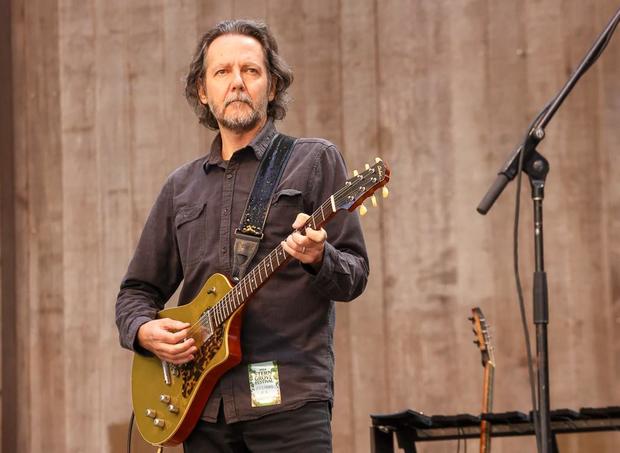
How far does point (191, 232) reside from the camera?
280 centimetres

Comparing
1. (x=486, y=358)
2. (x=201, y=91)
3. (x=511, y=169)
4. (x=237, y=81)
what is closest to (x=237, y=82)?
(x=237, y=81)

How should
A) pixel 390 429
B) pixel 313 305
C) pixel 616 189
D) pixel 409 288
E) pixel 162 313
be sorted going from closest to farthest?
pixel 313 305 → pixel 162 313 → pixel 390 429 → pixel 616 189 → pixel 409 288

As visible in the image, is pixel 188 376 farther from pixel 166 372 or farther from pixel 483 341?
pixel 483 341

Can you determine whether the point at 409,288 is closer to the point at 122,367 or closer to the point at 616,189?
the point at 616,189

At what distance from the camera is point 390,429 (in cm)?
348

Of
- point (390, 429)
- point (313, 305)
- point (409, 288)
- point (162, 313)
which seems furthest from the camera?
point (409, 288)

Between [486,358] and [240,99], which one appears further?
[486,358]

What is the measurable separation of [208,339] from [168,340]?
0.16 m

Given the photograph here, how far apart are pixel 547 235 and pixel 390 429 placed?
57.2 inches

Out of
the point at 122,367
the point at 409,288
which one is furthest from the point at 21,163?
the point at 409,288

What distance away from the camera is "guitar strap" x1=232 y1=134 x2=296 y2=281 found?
262cm

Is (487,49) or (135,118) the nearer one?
(487,49)

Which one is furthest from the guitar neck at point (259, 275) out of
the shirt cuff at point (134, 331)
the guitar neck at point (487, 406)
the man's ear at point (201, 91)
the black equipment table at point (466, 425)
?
the guitar neck at point (487, 406)

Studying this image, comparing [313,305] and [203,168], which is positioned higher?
[203,168]
